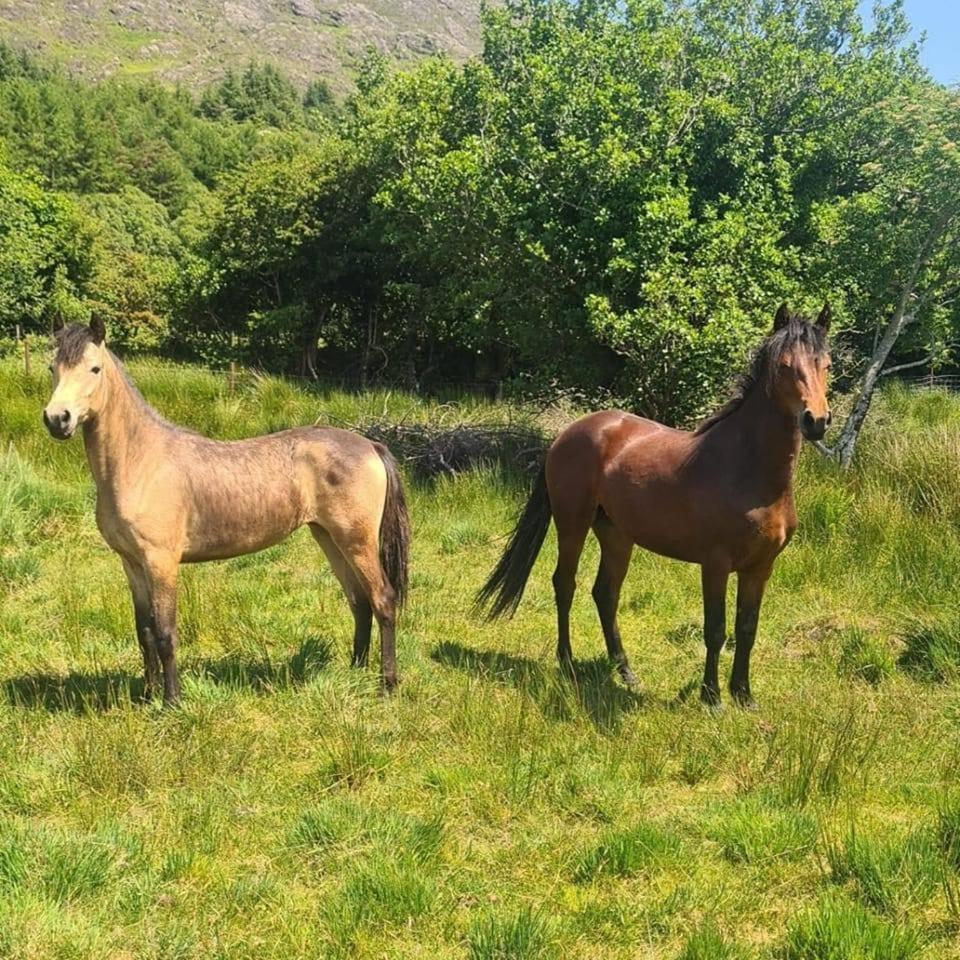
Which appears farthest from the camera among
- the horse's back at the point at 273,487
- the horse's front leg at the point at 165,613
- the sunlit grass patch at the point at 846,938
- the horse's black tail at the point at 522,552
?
the horse's black tail at the point at 522,552

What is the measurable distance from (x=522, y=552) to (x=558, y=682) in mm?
1100

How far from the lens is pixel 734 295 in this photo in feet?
28.0

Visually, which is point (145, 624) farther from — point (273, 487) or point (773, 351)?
point (773, 351)

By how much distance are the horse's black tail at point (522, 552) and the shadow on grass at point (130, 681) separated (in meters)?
1.29

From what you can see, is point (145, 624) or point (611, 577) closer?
point (145, 624)

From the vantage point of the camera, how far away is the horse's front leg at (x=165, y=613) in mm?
4059

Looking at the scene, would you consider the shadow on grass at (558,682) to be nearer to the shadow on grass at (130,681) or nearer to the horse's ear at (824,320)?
the shadow on grass at (130,681)

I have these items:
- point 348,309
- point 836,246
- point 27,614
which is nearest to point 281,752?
point 27,614

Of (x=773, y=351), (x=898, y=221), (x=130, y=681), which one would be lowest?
(x=130, y=681)

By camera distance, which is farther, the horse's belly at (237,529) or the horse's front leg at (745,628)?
the horse's front leg at (745,628)

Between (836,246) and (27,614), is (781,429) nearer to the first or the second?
(27,614)

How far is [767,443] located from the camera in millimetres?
4180

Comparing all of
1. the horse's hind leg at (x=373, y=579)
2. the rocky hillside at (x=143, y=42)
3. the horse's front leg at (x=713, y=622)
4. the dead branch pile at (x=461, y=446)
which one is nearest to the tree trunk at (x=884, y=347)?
the dead branch pile at (x=461, y=446)

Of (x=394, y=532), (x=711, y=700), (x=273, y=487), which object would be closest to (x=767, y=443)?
(x=711, y=700)
